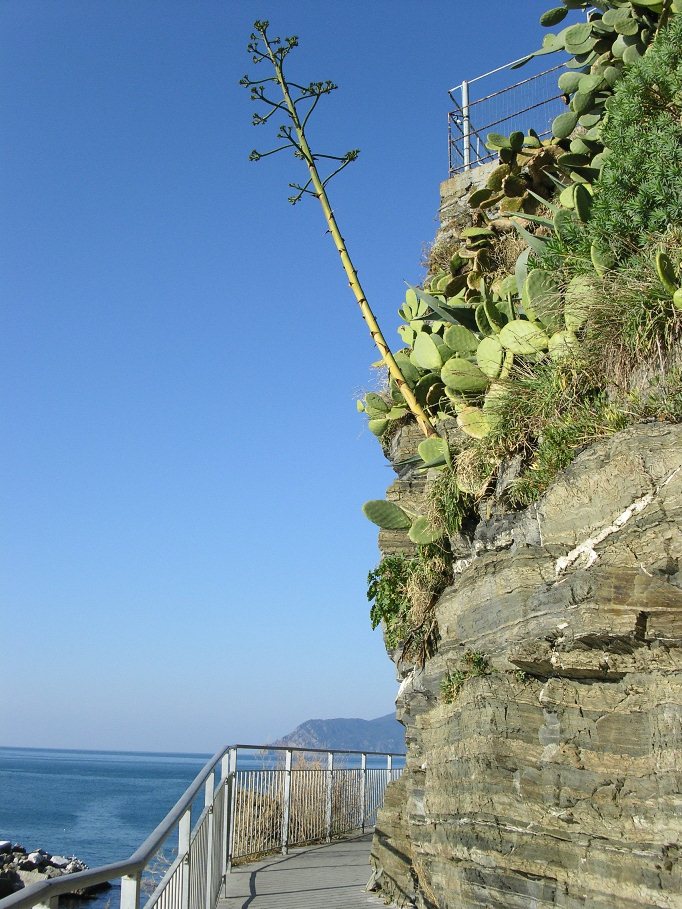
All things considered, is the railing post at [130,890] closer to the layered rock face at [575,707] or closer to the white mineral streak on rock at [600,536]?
the layered rock face at [575,707]

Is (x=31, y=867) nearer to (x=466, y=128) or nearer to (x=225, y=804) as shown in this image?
(x=225, y=804)

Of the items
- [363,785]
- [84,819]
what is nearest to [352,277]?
[363,785]

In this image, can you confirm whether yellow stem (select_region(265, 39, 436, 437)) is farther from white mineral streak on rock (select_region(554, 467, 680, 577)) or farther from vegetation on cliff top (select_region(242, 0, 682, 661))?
white mineral streak on rock (select_region(554, 467, 680, 577))

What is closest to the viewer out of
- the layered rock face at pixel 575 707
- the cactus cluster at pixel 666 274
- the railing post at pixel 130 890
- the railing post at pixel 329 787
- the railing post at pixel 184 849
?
the railing post at pixel 130 890

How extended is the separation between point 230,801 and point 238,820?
45.0 inches

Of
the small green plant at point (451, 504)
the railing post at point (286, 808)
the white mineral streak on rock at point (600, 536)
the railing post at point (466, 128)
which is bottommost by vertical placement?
the railing post at point (286, 808)

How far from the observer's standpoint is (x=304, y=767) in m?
13.0

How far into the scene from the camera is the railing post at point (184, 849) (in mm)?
5527

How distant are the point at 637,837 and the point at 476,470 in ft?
10.5

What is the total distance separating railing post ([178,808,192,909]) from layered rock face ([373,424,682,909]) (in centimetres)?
193

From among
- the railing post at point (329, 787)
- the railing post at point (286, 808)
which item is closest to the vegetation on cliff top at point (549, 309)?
the railing post at point (286, 808)

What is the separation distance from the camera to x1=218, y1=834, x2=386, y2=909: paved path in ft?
27.5

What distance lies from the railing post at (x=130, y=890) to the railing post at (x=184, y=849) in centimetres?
149

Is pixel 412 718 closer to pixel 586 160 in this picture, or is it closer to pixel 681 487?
pixel 681 487
